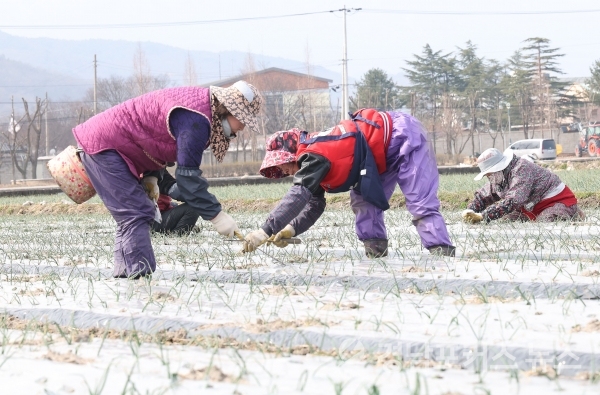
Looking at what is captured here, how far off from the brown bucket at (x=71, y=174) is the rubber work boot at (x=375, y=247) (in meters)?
1.66

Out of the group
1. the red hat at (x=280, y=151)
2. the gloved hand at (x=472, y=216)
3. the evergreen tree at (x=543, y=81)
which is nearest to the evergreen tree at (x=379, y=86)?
the evergreen tree at (x=543, y=81)

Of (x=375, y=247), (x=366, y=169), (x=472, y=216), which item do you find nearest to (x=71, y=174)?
(x=366, y=169)

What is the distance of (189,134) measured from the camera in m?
4.26

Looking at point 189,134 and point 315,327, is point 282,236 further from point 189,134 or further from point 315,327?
point 315,327

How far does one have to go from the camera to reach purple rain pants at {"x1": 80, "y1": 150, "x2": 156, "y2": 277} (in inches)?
173

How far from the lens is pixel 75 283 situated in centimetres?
407

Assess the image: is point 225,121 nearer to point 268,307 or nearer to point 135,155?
point 135,155

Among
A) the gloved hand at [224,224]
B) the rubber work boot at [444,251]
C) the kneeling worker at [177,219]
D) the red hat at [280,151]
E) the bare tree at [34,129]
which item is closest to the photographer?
the gloved hand at [224,224]

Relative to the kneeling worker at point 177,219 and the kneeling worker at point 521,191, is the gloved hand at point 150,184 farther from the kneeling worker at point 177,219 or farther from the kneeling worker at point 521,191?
the kneeling worker at point 521,191

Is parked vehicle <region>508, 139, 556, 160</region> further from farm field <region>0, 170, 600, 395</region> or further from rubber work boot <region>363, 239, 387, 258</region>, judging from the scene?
farm field <region>0, 170, 600, 395</region>

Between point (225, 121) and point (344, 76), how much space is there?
3442cm

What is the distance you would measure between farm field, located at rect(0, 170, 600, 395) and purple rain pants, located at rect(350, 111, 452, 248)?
19 cm

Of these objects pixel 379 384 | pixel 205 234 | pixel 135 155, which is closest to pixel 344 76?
pixel 205 234

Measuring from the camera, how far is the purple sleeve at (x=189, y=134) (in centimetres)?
425
